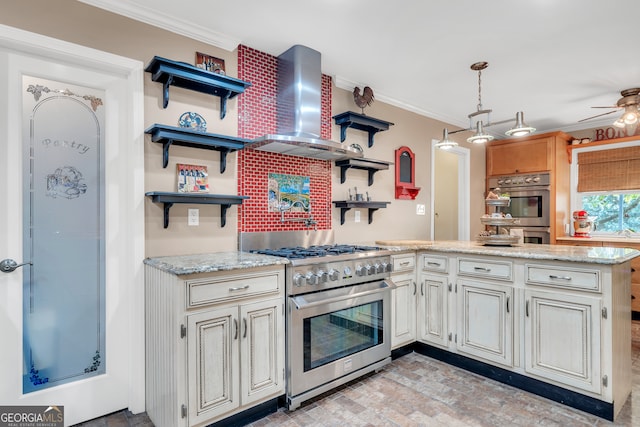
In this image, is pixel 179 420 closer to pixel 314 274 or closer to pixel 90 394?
pixel 90 394

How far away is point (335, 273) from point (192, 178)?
1.18 metres

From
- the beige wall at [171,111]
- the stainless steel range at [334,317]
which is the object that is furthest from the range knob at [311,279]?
the beige wall at [171,111]

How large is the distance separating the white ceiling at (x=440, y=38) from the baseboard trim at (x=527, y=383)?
243cm

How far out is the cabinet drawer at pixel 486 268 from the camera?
2500mm

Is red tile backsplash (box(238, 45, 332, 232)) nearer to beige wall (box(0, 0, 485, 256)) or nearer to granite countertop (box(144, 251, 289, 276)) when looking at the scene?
beige wall (box(0, 0, 485, 256))

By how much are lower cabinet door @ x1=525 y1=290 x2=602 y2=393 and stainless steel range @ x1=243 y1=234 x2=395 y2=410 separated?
986 mm

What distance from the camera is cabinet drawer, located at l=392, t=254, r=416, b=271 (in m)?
2.88

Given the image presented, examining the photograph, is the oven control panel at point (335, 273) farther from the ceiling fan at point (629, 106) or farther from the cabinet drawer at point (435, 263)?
the ceiling fan at point (629, 106)

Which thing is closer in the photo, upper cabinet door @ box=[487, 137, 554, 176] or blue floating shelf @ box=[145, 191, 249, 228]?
blue floating shelf @ box=[145, 191, 249, 228]

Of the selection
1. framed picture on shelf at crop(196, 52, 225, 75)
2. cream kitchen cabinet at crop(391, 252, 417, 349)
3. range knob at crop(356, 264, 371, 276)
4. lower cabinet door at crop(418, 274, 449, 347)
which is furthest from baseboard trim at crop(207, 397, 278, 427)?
framed picture on shelf at crop(196, 52, 225, 75)

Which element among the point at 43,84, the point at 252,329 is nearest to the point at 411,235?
the point at 252,329

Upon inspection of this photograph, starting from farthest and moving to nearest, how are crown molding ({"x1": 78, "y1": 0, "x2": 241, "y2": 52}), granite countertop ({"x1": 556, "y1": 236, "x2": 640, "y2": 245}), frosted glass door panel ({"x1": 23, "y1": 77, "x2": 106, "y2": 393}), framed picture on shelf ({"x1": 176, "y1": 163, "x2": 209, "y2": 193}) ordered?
1. granite countertop ({"x1": 556, "y1": 236, "x2": 640, "y2": 245})
2. framed picture on shelf ({"x1": 176, "y1": 163, "x2": 209, "y2": 193})
3. crown molding ({"x1": 78, "y1": 0, "x2": 241, "y2": 52})
4. frosted glass door panel ({"x1": 23, "y1": 77, "x2": 106, "y2": 393})

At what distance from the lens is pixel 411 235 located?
4027 mm

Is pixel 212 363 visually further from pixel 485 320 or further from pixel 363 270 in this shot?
pixel 485 320
